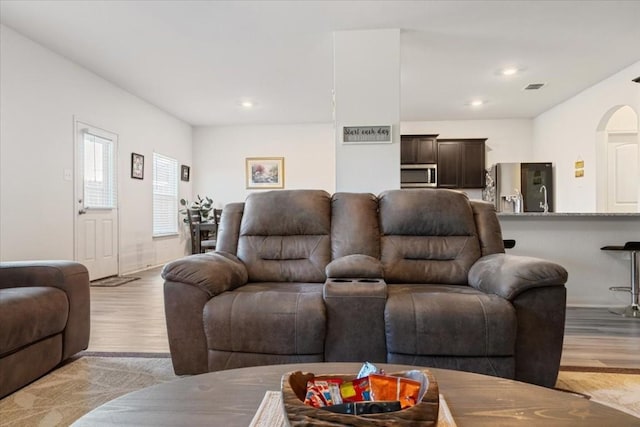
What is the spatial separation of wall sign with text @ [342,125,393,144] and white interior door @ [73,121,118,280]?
328cm

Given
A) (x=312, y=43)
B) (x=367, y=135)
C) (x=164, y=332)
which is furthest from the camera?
(x=312, y=43)

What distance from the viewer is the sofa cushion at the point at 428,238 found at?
2.36 m

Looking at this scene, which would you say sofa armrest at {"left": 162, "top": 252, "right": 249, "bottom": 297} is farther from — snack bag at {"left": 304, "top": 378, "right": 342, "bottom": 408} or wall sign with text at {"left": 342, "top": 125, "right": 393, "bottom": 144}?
wall sign with text at {"left": 342, "top": 125, "right": 393, "bottom": 144}

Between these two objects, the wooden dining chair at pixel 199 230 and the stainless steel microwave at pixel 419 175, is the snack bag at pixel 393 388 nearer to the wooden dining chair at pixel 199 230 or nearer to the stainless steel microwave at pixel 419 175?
the wooden dining chair at pixel 199 230

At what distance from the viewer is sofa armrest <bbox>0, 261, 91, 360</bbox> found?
84.8 inches

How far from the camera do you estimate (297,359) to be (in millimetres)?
1771

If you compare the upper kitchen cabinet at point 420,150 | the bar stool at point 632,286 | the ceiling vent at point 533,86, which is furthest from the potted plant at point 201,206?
the bar stool at point 632,286

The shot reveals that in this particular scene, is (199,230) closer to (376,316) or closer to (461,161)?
(376,316)

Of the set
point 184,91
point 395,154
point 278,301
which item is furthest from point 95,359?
point 184,91

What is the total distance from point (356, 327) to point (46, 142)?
4068 mm

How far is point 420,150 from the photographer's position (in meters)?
6.86

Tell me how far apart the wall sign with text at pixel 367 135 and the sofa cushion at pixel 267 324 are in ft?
7.55

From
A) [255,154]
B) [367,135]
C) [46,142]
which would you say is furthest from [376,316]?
[255,154]

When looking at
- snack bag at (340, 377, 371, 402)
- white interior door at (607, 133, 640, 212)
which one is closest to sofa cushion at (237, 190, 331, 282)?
snack bag at (340, 377, 371, 402)
